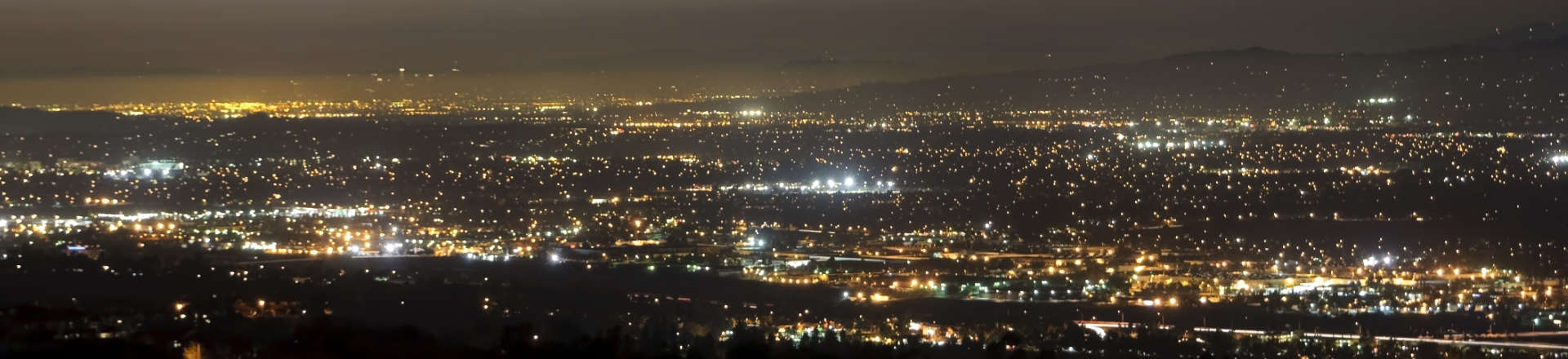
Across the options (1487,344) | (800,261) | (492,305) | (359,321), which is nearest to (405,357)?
(359,321)

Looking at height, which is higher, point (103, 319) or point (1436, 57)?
point (1436, 57)

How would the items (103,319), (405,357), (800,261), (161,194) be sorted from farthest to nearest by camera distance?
1. (161,194)
2. (800,261)
3. (103,319)
4. (405,357)

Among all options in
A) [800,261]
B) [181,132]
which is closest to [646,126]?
[181,132]

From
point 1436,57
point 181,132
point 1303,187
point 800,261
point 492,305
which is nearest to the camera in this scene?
point 492,305

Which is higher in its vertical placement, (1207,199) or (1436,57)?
(1436,57)

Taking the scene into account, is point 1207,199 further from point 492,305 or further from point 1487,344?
point 492,305

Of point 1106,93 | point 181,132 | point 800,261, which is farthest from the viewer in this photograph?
point 1106,93

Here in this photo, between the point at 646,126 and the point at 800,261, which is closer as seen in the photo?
the point at 800,261

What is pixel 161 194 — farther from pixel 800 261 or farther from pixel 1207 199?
pixel 1207 199

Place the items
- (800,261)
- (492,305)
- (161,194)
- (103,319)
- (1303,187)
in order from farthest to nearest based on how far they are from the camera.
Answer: (1303,187) < (161,194) < (800,261) < (492,305) < (103,319)
